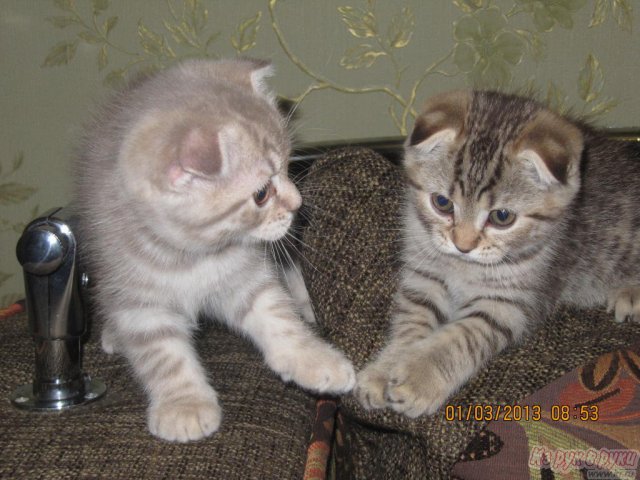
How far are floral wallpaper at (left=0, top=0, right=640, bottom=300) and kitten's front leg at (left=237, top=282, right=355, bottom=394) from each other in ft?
2.42

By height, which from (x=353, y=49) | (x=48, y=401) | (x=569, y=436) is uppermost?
(x=353, y=49)

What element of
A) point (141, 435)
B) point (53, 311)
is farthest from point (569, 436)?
point (53, 311)

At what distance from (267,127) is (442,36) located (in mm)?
994

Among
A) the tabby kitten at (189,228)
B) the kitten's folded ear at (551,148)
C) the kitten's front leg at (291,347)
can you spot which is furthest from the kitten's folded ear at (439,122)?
the kitten's front leg at (291,347)

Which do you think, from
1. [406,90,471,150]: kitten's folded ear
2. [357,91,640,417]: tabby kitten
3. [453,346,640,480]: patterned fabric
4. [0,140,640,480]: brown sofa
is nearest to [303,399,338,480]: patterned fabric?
[0,140,640,480]: brown sofa

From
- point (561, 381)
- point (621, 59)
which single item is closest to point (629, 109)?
point (621, 59)

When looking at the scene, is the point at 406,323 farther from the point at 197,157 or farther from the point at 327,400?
the point at 197,157

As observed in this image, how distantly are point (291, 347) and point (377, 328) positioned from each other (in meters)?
0.17

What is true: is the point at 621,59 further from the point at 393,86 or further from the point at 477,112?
the point at 477,112

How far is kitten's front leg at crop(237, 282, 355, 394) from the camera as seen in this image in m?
1.10

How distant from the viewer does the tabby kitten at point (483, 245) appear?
3.55 feet

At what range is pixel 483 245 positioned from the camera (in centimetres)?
120

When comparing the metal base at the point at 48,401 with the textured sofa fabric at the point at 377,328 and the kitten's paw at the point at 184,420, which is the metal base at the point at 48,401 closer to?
the kitten's paw at the point at 184,420

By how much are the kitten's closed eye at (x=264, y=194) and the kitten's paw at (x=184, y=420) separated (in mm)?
342
